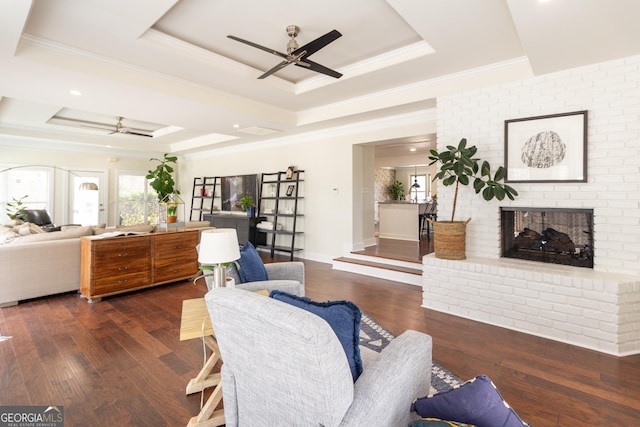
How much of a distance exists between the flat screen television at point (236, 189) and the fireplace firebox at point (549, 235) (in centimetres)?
532

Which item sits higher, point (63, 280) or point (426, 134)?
point (426, 134)

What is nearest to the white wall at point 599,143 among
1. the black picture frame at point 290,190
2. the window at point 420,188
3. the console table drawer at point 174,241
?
the black picture frame at point 290,190

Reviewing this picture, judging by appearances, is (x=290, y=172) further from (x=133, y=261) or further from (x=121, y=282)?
(x=121, y=282)

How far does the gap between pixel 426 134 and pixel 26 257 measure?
18.5 ft

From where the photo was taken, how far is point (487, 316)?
341 cm

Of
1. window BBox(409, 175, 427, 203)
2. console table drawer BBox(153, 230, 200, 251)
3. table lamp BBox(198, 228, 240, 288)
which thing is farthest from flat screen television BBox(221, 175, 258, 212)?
window BBox(409, 175, 427, 203)

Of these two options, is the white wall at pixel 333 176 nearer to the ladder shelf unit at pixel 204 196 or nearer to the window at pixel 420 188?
the ladder shelf unit at pixel 204 196

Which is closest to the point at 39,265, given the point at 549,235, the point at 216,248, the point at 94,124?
the point at 216,248

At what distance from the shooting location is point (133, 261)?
4.40 m

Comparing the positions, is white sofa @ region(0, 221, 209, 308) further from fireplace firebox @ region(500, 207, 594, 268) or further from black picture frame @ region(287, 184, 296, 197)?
fireplace firebox @ region(500, 207, 594, 268)

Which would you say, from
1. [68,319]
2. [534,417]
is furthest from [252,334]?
[68,319]

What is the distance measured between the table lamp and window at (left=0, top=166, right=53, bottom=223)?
303 inches

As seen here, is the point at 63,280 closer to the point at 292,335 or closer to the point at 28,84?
the point at 28,84

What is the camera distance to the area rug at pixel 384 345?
89.7 inches
